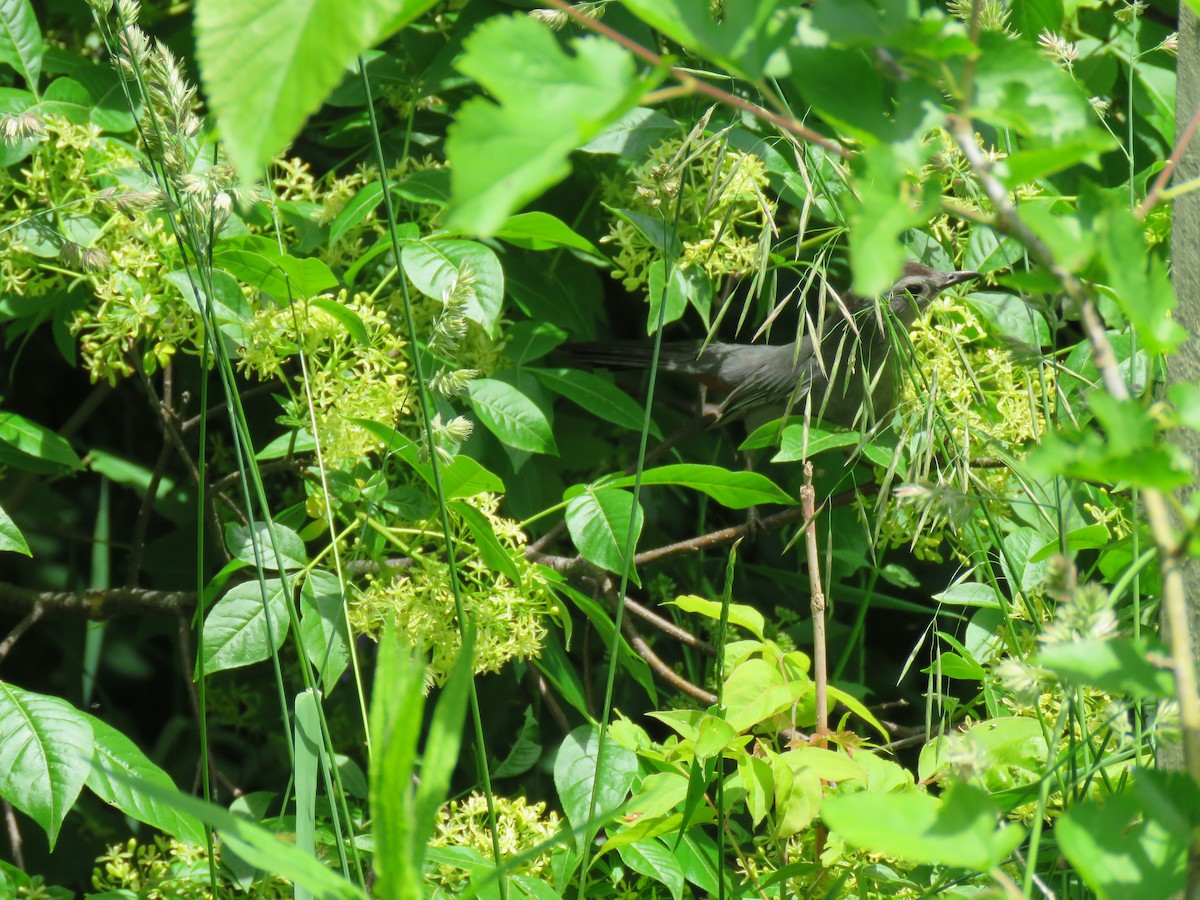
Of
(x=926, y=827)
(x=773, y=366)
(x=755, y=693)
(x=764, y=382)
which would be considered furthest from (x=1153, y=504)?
(x=773, y=366)

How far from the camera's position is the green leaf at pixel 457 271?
5.18 feet

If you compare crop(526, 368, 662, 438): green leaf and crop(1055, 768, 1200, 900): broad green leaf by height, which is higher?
crop(1055, 768, 1200, 900): broad green leaf

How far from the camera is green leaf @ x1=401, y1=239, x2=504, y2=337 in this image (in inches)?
62.2

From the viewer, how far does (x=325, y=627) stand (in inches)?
56.3

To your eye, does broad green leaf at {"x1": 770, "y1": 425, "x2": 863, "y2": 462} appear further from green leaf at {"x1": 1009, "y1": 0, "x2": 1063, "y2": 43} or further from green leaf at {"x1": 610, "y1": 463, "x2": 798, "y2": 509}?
green leaf at {"x1": 1009, "y1": 0, "x2": 1063, "y2": 43}

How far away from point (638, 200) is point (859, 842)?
4.98 ft

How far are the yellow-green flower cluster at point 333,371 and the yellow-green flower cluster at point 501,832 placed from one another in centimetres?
50

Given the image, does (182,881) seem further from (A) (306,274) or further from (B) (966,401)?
(B) (966,401)

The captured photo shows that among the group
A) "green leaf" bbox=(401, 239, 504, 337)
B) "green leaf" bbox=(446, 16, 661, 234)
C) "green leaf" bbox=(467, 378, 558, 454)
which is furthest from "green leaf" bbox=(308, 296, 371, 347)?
"green leaf" bbox=(446, 16, 661, 234)

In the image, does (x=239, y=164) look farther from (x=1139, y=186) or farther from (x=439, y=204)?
(x=1139, y=186)

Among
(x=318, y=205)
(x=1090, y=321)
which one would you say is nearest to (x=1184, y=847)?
(x=1090, y=321)

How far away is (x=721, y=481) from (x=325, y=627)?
0.57 meters

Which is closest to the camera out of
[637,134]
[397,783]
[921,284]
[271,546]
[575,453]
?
[397,783]

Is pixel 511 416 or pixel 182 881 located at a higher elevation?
pixel 511 416
